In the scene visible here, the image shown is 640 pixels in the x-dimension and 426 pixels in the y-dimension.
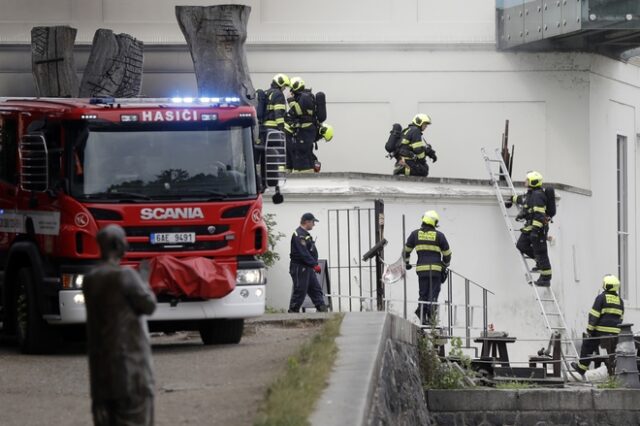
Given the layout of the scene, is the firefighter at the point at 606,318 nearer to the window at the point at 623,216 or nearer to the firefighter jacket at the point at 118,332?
the window at the point at 623,216

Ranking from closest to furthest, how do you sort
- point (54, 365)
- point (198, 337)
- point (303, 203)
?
point (54, 365) < point (198, 337) < point (303, 203)

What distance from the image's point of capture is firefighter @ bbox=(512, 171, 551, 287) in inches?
1064

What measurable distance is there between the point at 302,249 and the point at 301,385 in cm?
1080

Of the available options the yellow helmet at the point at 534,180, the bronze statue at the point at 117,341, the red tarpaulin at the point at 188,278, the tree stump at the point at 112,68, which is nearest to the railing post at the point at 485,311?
the yellow helmet at the point at 534,180

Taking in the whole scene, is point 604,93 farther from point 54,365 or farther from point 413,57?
point 54,365

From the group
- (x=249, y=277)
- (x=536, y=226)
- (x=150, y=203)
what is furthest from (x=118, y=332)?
(x=536, y=226)

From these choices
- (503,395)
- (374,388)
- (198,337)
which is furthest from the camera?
(503,395)

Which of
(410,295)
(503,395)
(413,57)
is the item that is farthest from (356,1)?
(503,395)

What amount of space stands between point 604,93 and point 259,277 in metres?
16.7

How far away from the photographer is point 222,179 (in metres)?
16.9

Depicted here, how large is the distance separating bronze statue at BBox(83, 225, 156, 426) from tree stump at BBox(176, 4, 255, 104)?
1544 centimetres

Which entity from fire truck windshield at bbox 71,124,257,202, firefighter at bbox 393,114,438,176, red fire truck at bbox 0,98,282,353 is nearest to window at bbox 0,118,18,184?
red fire truck at bbox 0,98,282,353

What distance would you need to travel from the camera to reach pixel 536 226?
27000mm

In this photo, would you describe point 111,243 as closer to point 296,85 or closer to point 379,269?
point 379,269
